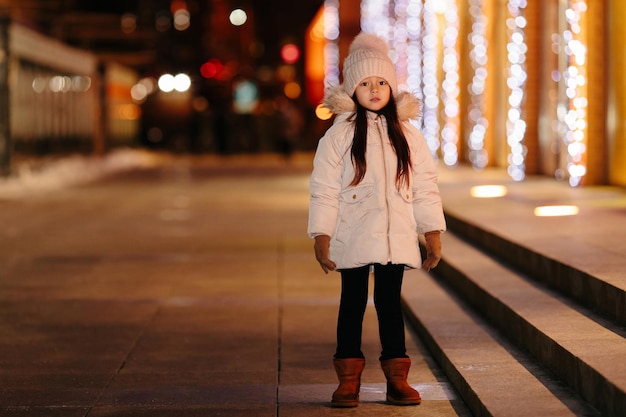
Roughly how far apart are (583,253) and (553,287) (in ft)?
1.51

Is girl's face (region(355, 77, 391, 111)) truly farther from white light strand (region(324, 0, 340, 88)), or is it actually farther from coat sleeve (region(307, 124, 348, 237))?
white light strand (region(324, 0, 340, 88))

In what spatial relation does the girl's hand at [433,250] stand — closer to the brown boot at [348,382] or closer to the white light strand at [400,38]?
the brown boot at [348,382]

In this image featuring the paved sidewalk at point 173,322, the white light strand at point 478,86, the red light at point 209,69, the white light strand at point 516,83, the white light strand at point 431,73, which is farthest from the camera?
the red light at point 209,69

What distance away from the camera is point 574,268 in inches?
319

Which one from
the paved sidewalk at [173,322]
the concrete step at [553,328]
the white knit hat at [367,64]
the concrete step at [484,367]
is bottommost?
the paved sidewalk at [173,322]

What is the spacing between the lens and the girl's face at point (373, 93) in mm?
6336

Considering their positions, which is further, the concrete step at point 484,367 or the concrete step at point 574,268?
the concrete step at point 574,268

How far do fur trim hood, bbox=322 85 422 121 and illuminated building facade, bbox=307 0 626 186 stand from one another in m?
2.46

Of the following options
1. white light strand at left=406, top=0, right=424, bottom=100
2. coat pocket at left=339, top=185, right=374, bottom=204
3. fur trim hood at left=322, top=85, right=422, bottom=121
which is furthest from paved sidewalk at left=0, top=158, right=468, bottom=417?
white light strand at left=406, top=0, right=424, bottom=100

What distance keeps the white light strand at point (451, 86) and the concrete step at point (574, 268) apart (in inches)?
728

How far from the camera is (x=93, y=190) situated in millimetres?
25344

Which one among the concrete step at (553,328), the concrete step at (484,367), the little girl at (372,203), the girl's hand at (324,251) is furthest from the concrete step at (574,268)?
the girl's hand at (324,251)

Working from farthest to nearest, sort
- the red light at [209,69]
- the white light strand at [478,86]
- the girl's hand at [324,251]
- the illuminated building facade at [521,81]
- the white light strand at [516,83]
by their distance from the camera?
1. the red light at [209,69]
2. the white light strand at [478,86]
3. the white light strand at [516,83]
4. the illuminated building facade at [521,81]
5. the girl's hand at [324,251]

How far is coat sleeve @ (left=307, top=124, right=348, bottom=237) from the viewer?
6.18 meters
